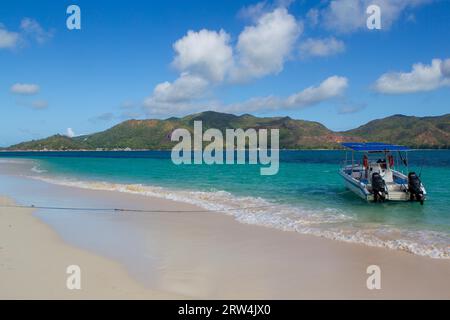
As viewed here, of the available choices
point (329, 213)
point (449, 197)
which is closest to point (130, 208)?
point (329, 213)

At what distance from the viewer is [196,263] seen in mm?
9594

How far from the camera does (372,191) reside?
21156 mm

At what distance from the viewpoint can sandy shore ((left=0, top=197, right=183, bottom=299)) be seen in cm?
736

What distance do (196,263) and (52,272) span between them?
3330 millimetres

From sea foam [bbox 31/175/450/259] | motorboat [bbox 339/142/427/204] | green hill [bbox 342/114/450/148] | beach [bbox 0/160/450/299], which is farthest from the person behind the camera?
green hill [bbox 342/114/450/148]

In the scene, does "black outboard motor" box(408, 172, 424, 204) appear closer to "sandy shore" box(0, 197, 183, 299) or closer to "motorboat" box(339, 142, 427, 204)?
"motorboat" box(339, 142, 427, 204)

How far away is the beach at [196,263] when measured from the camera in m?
7.67

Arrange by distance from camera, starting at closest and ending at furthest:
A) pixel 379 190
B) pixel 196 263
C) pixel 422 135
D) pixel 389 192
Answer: pixel 196 263, pixel 379 190, pixel 389 192, pixel 422 135

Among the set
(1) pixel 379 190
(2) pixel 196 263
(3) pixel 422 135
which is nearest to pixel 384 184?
(1) pixel 379 190

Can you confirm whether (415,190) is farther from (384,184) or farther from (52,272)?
(52,272)

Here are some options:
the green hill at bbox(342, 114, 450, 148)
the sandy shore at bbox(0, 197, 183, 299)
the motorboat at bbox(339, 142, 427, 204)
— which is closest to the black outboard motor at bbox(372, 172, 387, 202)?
the motorboat at bbox(339, 142, 427, 204)

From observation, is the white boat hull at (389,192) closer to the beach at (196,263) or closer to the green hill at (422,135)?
the beach at (196,263)

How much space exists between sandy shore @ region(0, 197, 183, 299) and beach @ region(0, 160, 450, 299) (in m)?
0.02
